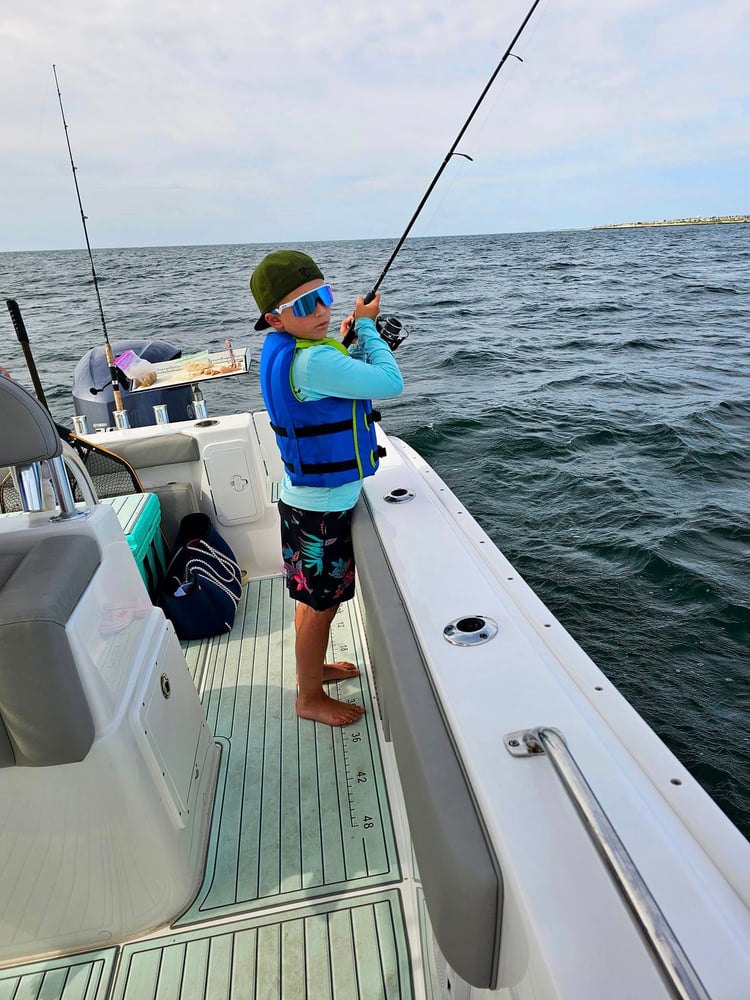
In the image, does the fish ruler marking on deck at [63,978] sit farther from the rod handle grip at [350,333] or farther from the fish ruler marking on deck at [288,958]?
the rod handle grip at [350,333]

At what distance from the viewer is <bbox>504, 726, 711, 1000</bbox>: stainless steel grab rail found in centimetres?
59

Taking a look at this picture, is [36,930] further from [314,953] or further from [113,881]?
[314,953]

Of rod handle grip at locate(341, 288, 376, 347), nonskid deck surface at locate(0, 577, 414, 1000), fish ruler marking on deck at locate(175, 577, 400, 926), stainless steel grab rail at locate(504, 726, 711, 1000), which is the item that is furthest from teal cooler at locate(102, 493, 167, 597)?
stainless steel grab rail at locate(504, 726, 711, 1000)

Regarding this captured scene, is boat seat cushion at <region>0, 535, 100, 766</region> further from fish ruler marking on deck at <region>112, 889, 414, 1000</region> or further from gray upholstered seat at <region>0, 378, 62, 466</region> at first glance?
fish ruler marking on deck at <region>112, 889, 414, 1000</region>

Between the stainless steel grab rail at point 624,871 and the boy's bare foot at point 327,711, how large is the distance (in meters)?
1.24

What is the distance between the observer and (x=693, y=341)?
10.6m

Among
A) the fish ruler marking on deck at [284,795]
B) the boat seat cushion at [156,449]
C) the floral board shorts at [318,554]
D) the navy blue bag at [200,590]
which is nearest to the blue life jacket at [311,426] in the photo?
the floral board shorts at [318,554]

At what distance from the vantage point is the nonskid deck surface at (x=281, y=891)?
1396 mm

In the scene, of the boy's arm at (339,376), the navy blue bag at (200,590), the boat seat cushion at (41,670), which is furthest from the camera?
the navy blue bag at (200,590)

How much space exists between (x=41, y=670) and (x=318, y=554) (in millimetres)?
841

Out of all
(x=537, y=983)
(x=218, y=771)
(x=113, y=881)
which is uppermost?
(x=537, y=983)

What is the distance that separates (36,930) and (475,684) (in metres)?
1.18

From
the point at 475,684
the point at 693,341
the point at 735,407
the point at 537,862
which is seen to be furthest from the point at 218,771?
the point at 693,341

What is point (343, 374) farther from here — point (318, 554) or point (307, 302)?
point (318, 554)
